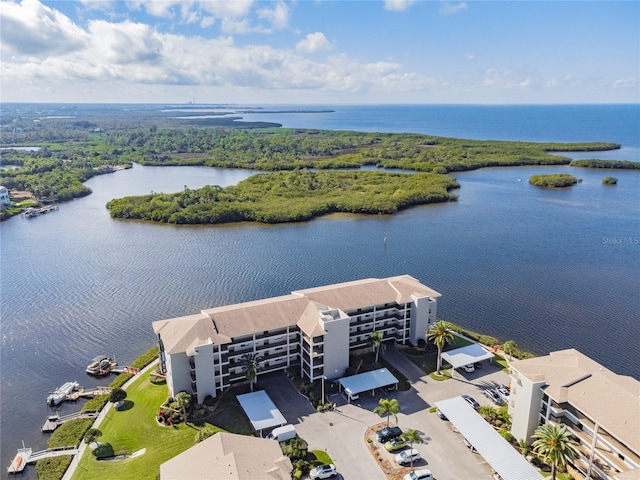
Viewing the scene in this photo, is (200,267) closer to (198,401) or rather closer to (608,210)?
(198,401)

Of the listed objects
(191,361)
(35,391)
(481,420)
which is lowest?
(35,391)

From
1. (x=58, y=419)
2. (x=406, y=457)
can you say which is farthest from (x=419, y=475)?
(x=58, y=419)

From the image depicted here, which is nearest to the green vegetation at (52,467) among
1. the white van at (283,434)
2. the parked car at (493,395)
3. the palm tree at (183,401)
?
the palm tree at (183,401)

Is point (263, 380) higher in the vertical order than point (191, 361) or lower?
lower

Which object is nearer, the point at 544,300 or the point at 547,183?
the point at 544,300

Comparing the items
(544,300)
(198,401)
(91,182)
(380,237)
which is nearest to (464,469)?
(198,401)

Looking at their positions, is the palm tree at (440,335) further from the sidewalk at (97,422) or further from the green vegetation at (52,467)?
the green vegetation at (52,467)

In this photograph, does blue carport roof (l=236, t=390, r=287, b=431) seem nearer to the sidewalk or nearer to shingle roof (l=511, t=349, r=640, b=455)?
the sidewalk

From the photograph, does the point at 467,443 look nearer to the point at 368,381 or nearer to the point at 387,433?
the point at 387,433

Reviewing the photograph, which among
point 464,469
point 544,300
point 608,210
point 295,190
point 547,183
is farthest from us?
point 547,183
